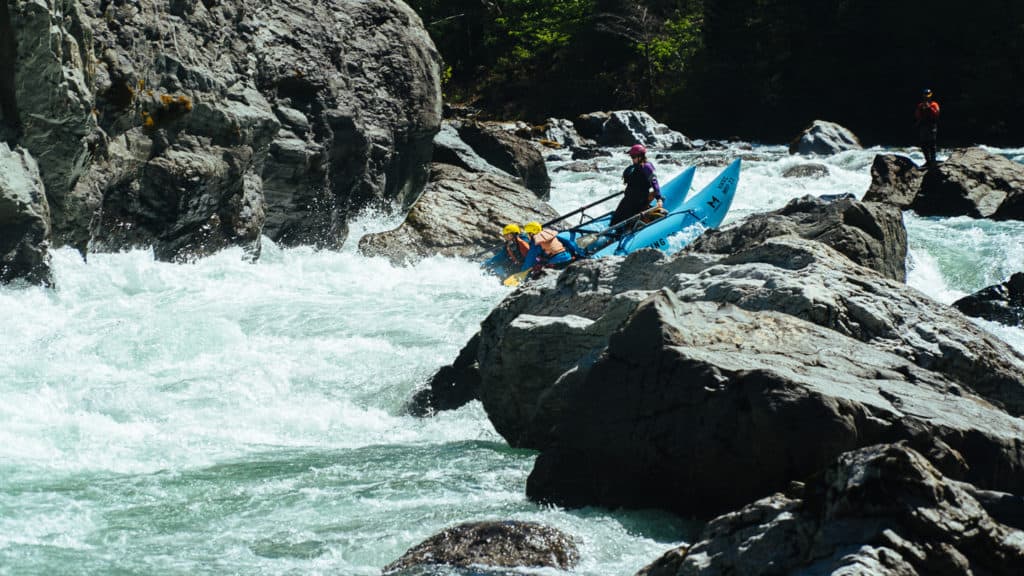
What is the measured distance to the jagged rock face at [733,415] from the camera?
13.3ft

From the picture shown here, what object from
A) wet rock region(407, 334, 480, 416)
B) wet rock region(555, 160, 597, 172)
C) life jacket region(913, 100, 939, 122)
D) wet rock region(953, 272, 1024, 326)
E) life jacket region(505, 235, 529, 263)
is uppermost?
life jacket region(913, 100, 939, 122)

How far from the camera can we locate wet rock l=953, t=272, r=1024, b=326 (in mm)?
9562

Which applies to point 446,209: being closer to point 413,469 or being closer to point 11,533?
point 413,469

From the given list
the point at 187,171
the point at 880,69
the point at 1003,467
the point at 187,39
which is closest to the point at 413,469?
the point at 1003,467

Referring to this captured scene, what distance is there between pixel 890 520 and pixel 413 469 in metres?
3.12

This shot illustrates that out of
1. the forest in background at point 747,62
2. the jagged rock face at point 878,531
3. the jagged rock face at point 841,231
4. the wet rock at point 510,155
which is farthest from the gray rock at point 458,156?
the forest in background at point 747,62

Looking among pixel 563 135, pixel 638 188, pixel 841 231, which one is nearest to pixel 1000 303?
pixel 841 231

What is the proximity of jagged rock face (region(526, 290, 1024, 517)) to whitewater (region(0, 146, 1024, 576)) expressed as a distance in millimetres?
180

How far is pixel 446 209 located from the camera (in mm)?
14406

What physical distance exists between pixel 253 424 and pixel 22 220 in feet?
10.7

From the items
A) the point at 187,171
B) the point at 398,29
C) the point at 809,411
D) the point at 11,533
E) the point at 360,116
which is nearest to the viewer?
the point at 809,411

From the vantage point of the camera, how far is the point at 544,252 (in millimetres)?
11961

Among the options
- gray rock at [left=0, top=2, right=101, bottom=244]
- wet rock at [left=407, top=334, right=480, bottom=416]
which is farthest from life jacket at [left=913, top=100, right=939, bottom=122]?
gray rock at [left=0, top=2, right=101, bottom=244]

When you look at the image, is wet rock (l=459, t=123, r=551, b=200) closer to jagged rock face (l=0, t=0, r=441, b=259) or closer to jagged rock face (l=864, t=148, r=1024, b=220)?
jagged rock face (l=0, t=0, r=441, b=259)
